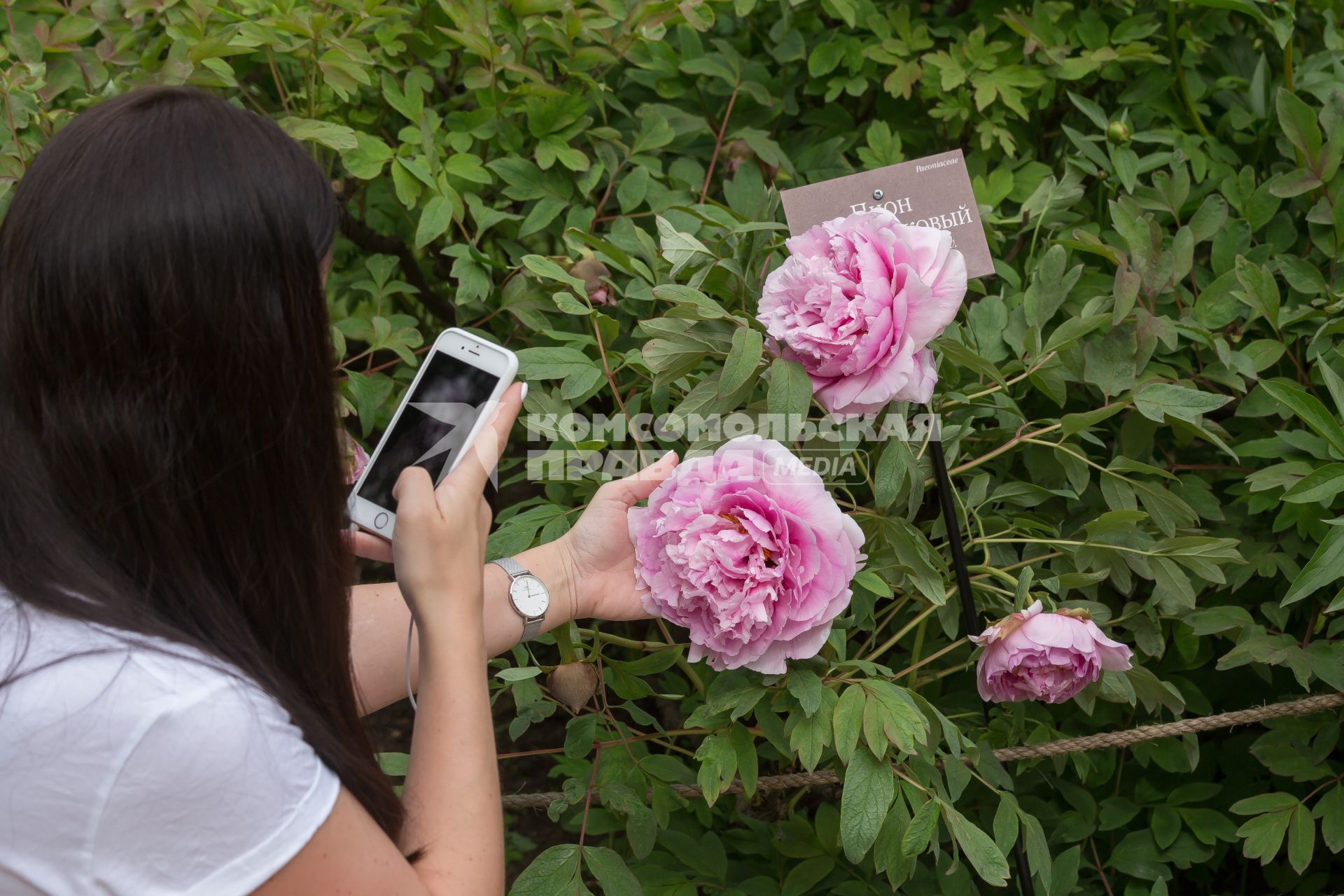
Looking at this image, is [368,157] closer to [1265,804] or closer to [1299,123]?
[1299,123]

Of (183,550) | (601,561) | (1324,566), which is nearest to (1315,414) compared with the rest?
(1324,566)

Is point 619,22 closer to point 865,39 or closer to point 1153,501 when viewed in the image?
point 865,39

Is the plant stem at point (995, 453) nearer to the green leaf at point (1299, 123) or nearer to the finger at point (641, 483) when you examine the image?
the finger at point (641, 483)

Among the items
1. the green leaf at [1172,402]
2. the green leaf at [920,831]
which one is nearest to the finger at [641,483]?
the green leaf at [920,831]

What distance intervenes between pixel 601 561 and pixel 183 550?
542 mm

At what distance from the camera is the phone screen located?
1.17m

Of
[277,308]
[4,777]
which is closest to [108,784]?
[4,777]

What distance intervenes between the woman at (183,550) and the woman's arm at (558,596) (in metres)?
0.33

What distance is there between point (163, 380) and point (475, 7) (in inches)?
35.8

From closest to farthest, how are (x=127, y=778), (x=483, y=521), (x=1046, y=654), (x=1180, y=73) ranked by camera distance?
(x=127, y=778), (x=483, y=521), (x=1046, y=654), (x=1180, y=73)

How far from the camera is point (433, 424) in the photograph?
1.19 m

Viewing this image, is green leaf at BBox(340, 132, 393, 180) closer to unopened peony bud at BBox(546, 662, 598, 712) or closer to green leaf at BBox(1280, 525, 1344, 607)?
unopened peony bud at BBox(546, 662, 598, 712)

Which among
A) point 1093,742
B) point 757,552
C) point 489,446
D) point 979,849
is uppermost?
point 489,446

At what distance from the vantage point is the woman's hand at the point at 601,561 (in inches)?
50.3
